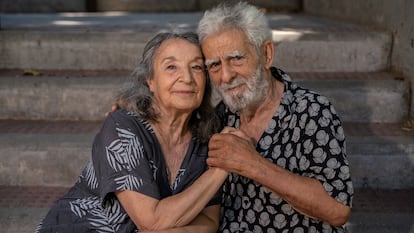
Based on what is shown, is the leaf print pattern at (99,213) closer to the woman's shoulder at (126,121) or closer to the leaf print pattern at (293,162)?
the woman's shoulder at (126,121)

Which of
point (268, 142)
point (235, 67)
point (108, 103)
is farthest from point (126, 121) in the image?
point (108, 103)

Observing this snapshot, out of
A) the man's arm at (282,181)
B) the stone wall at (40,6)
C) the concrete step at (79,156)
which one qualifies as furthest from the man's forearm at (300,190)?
the stone wall at (40,6)

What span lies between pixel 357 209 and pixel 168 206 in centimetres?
160

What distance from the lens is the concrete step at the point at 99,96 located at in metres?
4.21

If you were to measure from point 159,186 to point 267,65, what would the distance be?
725 millimetres

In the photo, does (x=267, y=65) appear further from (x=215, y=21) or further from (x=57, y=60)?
(x=57, y=60)

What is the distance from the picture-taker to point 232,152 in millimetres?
2346

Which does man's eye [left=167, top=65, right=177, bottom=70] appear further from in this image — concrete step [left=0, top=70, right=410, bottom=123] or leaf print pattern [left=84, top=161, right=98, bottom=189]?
concrete step [left=0, top=70, right=410, bottom=123]

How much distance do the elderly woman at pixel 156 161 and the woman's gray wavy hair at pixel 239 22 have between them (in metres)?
0.11

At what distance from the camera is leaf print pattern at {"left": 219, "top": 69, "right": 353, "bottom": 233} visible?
7.70 feet

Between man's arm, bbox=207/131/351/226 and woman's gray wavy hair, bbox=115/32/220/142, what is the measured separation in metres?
0.31

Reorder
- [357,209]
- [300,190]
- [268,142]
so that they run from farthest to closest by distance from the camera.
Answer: [357,209]
[268,142]
[300,190]

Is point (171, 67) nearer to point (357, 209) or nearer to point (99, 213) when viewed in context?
point (99, 213)

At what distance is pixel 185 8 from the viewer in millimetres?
9305
